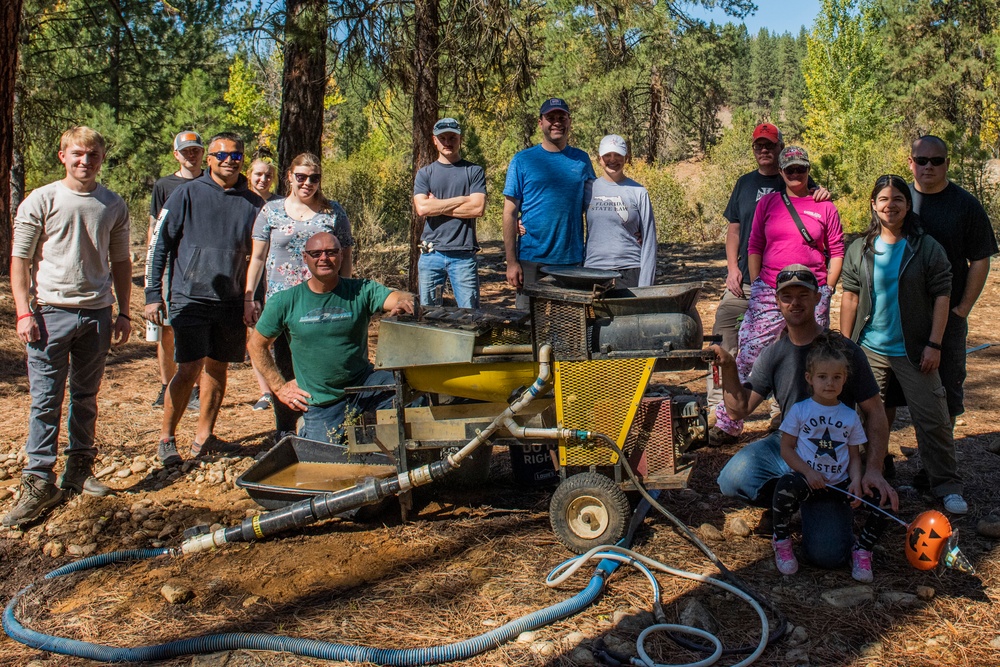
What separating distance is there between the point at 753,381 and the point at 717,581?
1023mm

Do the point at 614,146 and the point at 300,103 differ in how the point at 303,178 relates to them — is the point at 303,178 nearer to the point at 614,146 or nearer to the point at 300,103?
the point at 614,146

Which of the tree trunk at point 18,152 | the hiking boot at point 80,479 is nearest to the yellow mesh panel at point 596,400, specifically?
the hiking boot at point 80,479

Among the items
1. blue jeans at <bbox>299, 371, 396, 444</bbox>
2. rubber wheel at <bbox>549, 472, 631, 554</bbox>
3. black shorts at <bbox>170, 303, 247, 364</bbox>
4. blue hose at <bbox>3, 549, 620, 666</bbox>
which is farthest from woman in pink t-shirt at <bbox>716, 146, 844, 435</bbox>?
black shorts at <bbox>170, 303, 247, 364</bbox>

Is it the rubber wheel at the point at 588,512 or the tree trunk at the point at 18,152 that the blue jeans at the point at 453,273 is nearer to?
the rubber wheel at the point at 588,512

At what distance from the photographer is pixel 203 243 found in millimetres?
5012

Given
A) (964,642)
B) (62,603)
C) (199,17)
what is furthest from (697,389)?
(199,17)

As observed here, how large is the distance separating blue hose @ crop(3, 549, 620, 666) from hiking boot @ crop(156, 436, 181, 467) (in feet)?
5.75

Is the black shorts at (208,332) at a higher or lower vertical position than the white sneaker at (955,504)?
higher

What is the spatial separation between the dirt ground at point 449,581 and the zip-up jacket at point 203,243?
1.00 m

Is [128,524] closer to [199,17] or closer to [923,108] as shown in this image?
[199,17]

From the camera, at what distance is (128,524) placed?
4.38 m

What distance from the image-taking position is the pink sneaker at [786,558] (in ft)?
11.7

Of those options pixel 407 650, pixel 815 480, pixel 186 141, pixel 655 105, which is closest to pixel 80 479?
pixel 186 141

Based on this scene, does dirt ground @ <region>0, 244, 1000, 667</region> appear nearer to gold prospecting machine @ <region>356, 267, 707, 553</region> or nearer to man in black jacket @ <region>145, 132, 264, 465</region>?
gold prospecting machine @ <region>356, 267, 707, 553</region>
